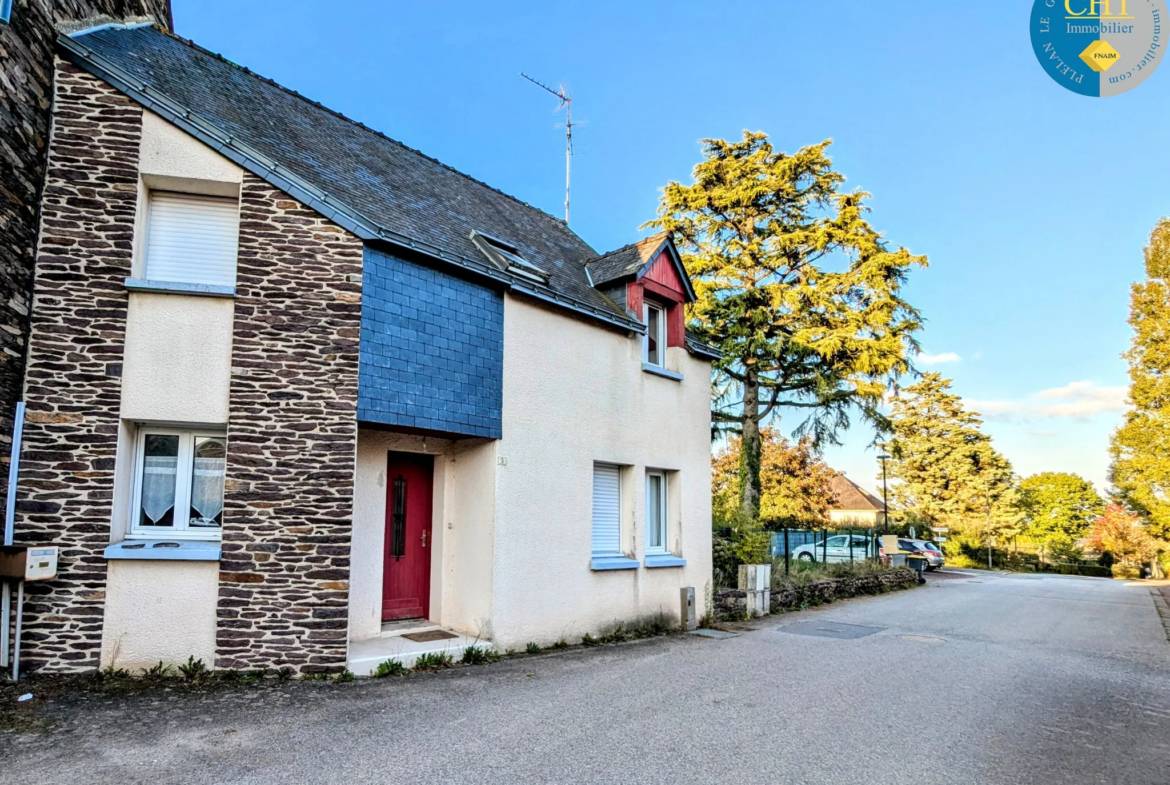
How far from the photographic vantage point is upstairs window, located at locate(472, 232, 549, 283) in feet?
→ 32.8

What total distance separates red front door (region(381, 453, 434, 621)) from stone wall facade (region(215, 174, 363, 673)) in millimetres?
1718

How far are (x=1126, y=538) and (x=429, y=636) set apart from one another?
143ft

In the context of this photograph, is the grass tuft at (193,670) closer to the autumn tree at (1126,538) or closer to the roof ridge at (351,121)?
the roof ridge at (351,121)

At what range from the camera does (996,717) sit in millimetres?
6848

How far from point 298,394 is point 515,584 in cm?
380

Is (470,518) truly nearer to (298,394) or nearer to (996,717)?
(298,394)

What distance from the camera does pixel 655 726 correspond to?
6199 millimetres

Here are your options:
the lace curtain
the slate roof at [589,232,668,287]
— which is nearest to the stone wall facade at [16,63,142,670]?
the lace curtain

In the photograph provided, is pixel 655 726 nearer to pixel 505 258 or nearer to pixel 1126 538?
pixel 505 258

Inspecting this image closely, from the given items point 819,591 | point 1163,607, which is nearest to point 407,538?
point 819,591

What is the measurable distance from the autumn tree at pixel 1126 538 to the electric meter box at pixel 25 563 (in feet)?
140

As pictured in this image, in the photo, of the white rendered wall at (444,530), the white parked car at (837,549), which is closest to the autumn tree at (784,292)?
the white parked car at (837,549)

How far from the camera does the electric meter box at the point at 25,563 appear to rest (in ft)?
21.4

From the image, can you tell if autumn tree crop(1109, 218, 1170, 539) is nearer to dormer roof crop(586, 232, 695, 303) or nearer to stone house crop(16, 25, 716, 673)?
dormer roof crop(586, 232, 695, 303)
